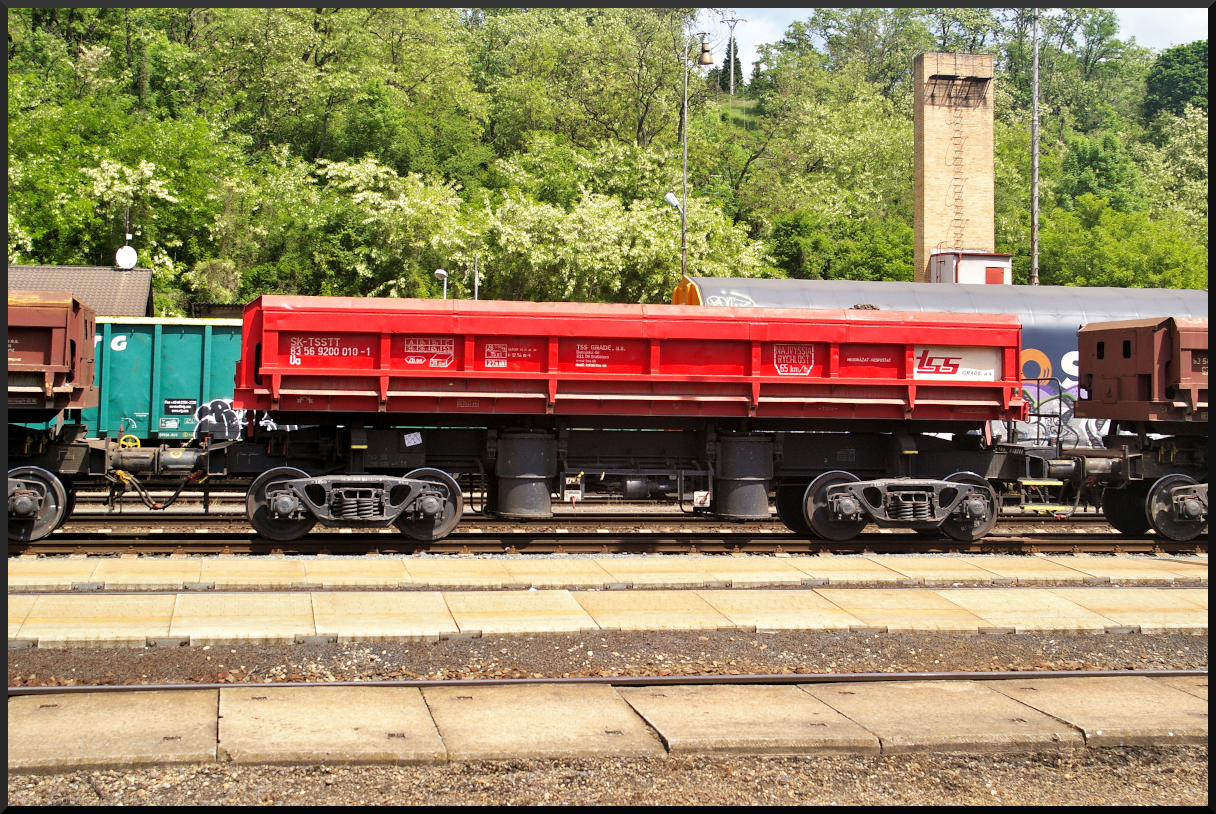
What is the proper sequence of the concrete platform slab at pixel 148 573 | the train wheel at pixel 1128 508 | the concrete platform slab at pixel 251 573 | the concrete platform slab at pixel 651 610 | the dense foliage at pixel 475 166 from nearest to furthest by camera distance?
the concrete platform slab at pixel 651 610 < the concrete platform slab at pixel 148 573 < the concrete platform slab at pixel 251 573 < the train wheel at pixel 1128 508 < the dense foliage at pixel 475 166

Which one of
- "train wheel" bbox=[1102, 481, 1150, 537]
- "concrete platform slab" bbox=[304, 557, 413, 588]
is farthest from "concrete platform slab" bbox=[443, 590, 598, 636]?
"train wheel" bbox=[1102, 481, 1150, 537]

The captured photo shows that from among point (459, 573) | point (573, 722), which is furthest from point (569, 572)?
point (573, 722)

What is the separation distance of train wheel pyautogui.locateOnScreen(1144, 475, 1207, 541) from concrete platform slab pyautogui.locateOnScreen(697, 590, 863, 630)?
6788 millimetres

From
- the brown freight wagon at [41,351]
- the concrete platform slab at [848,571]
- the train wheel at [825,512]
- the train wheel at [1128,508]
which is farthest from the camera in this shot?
the train wheel at [1128,508]

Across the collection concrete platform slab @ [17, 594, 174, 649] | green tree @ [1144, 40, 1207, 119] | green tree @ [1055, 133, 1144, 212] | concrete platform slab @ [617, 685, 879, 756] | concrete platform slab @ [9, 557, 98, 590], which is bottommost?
concrete platform slab @ [617, 685, 879, 756]

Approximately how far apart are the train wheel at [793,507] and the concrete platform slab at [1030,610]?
3.71 meters

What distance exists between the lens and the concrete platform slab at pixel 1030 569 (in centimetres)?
1148

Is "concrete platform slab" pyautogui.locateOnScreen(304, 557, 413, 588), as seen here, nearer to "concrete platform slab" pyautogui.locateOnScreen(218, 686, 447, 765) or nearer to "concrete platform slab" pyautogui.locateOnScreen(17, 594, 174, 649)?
"concrete platform slab" pyautogui.locateOnScreen(17, 594, 174, 649)

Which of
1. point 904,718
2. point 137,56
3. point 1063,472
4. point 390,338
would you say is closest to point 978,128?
point 1063,472

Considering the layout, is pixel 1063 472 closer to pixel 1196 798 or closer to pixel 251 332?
pixel 1196 798

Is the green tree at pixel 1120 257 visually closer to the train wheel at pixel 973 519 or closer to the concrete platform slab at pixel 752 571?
the train wheel at pixel 973 519

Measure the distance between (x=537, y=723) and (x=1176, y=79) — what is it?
134911 mm

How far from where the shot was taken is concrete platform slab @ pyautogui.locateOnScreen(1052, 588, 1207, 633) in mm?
9414

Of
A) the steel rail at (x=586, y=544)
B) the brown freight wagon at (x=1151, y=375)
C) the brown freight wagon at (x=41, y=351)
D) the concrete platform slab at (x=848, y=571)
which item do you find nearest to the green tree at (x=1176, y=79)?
the brown freight wagon at (x=1151, y=375)
